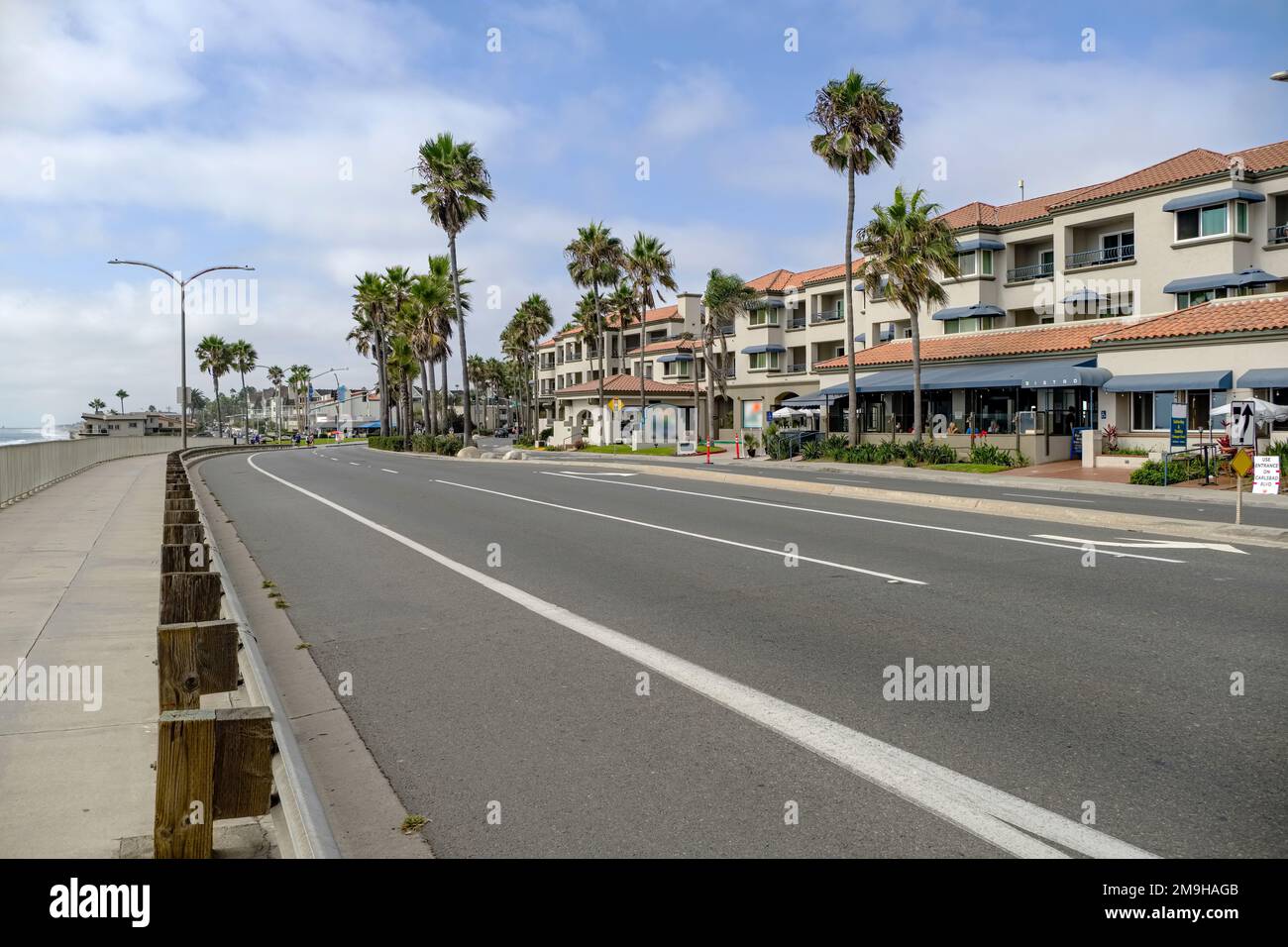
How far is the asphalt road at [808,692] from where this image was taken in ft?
13.9

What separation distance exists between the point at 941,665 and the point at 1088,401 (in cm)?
3340

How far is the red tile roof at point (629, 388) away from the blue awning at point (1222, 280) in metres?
37.7

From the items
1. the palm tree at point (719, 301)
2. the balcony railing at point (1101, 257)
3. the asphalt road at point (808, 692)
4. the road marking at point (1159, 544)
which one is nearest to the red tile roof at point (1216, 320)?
the balcony railing at point (1101, 257)

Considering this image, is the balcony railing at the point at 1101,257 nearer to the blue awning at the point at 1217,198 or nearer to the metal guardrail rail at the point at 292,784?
the blue awning at the point at 1217,198

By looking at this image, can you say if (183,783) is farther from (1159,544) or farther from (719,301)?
(719,301)

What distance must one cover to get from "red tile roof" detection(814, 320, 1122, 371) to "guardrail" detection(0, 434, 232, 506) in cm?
3245

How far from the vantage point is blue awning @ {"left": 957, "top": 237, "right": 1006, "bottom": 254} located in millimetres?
44375

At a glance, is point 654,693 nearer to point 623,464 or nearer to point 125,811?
point 125,811

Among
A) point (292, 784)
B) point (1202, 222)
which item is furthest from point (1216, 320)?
point (292, 784)

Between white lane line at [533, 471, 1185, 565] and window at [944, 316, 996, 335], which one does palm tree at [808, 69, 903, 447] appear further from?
white lane line at [533, 471, 1185, 565]
